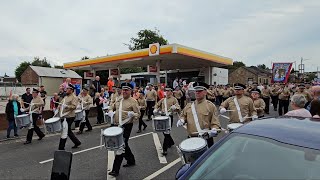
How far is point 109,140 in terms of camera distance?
222 inches

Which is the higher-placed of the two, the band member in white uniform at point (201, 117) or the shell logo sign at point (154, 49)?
the shell logo sign at point (154, 49)

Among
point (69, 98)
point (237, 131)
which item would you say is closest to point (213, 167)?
point (237, 131)

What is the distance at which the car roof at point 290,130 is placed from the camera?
2.44 m

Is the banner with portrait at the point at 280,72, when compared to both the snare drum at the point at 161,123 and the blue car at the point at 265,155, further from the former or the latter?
the blue car at the point at 265,155

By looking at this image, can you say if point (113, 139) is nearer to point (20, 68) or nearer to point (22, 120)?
point (22, 120)

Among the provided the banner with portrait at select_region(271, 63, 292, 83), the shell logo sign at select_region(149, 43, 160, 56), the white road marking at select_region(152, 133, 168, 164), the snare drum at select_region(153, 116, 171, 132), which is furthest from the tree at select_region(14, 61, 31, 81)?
the snare drum at select_region(153, 116, 171, 132)

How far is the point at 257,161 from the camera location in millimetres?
2461

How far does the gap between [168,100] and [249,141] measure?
22.5 ft

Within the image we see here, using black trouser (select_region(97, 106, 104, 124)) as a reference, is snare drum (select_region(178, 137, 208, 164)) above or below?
above

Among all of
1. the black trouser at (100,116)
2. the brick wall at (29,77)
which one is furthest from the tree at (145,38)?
the black trouser at (100,116)

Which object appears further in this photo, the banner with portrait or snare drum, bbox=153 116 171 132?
the banner with portrait

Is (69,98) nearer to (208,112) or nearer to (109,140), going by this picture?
(109,140)

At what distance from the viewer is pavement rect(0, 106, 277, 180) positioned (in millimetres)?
6070

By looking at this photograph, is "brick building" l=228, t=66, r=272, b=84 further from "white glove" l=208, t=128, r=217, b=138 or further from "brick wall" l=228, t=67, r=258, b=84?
"white glove" l=208, t=128, r=217, b=138
